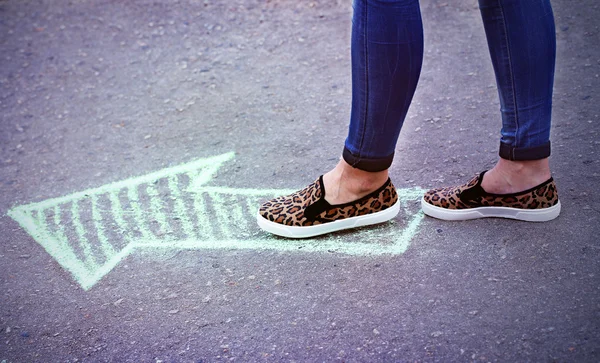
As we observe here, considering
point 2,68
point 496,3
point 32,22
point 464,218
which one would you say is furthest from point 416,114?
point 32,22

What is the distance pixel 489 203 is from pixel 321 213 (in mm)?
618

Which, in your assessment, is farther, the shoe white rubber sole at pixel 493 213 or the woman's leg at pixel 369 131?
the shoe white rubber sole at pixel 493 213

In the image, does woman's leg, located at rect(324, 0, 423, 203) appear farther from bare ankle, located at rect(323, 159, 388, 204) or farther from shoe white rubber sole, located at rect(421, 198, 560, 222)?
shoe white rubber sole, located at rect(421, 198, 560, 222)

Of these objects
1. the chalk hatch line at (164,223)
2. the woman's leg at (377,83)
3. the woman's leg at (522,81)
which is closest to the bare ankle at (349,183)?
the woman's leg at (377,83)

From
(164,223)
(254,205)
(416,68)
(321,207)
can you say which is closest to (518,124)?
(416,68)

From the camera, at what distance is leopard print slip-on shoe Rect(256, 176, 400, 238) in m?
2.23

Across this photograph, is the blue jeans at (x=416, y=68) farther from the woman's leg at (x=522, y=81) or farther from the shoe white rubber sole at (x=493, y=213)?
the shoe white rubber sole at (x=493, y=213)

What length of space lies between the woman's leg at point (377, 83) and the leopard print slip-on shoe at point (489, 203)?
0.25 meters

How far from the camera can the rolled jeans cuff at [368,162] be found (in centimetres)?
213

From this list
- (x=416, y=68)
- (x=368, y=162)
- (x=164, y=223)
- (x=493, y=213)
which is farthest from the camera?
(x=164, y=223)

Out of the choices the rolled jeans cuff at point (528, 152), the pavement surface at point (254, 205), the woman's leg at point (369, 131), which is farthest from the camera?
the rolled jeans cuff at point (528, 152)

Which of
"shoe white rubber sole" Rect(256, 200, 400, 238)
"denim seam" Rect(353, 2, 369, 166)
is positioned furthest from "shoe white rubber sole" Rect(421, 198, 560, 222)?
"denim seam" Rect(353, 2, 369, 166)

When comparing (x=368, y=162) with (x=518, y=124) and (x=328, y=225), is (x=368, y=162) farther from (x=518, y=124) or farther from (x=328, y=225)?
(x=518, y=124)

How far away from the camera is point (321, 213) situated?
7.34 ft
